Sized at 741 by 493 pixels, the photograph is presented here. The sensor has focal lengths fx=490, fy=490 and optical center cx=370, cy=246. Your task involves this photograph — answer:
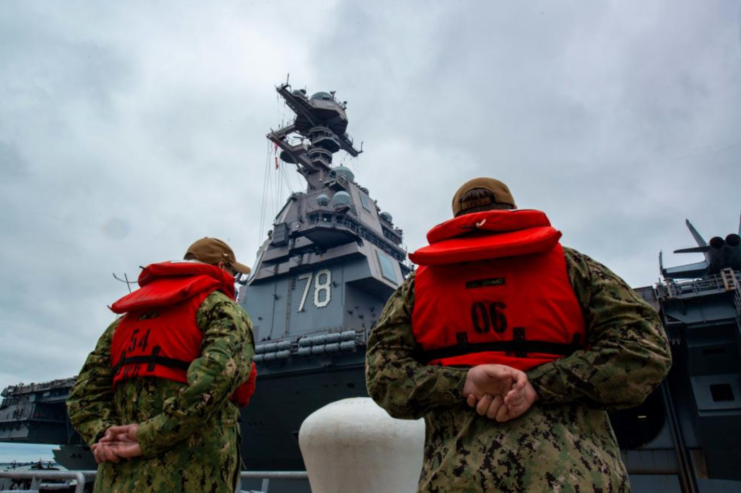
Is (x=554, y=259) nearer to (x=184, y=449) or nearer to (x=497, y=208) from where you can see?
(x=497, y=208)

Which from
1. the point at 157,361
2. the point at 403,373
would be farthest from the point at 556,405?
the point at 157,361

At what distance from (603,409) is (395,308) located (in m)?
0.89

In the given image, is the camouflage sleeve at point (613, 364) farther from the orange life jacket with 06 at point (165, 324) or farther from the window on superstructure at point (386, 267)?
the window on superstructure at point (386, 267)

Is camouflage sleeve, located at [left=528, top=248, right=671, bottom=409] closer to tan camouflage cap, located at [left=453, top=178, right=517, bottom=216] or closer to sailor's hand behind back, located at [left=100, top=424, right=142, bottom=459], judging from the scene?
tan camouflage cap, located at [left=453, top=178, right=517, bottom=216]

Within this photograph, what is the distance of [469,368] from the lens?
1.79 meters

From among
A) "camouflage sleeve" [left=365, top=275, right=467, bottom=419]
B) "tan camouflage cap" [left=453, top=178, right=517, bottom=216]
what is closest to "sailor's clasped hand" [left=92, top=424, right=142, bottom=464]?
"camouflage sleeve" [left=365, top=275, right=467, bottom=419]

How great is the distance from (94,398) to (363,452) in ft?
5.51

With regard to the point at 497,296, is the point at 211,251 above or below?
above

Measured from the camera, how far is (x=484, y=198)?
222 centimetres

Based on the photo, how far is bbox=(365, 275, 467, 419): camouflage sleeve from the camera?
1.78 metres

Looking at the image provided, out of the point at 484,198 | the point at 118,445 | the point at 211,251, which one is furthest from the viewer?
the point at 211,251

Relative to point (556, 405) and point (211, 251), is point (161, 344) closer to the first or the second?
point (211, 251)

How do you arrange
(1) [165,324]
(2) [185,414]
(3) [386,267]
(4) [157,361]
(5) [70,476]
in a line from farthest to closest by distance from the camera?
(3) [386,267]
(5) [70,476]
(1) [165,324]
(4) [157,361]
(2) [185,414]

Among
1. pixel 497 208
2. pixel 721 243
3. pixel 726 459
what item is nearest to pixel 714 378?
pixel 726 459
